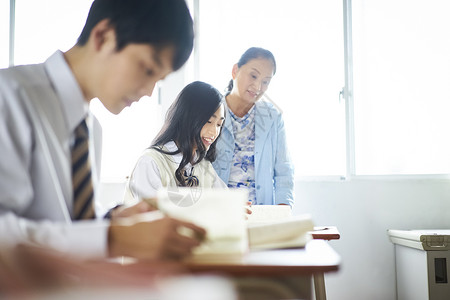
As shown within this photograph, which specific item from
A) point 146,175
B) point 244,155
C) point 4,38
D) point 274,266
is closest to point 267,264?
point 274,266

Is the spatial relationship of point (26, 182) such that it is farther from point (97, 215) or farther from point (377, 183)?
point (377, 183)

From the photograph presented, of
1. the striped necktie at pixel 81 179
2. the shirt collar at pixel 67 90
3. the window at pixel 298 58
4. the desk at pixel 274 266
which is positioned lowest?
the desk at pixel 274 266

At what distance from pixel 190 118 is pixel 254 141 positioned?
58 centimetres

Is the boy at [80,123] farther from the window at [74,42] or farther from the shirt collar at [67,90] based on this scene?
the window at [74,42]

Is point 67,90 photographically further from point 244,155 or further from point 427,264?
point 427,264

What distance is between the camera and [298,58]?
330 cm

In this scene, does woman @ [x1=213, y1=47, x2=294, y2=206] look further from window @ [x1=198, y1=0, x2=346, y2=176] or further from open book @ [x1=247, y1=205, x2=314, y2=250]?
open book @ [x1=247, y1=205, x2=314, y2=250]

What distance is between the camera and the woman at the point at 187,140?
1.99 m

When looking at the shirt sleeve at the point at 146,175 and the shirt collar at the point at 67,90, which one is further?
the shirt sleeve at the point at 146,175

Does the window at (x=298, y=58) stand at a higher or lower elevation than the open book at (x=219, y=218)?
higher

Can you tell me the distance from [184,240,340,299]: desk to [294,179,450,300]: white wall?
2.35 meters

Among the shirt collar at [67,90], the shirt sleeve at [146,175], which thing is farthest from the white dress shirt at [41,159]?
the shirt sleeve at [146,175]

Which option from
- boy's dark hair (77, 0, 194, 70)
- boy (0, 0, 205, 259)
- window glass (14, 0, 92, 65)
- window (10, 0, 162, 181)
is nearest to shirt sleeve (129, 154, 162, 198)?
boy (0, 0, 205, 259)

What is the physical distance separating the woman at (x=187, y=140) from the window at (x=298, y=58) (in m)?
1.19
